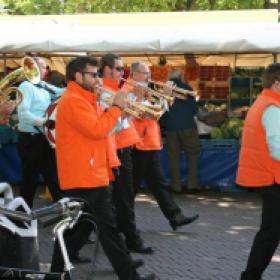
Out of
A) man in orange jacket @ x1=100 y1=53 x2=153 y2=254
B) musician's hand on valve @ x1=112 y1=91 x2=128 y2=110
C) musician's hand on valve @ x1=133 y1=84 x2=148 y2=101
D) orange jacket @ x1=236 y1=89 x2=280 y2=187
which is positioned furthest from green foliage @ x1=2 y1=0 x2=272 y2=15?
musician's hand on valve @ x1=112 y1=91 x2=128 y2=110

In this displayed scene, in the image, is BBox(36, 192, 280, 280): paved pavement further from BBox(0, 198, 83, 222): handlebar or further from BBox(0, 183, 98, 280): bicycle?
BBox(0, 198, 83, 222): handlebar

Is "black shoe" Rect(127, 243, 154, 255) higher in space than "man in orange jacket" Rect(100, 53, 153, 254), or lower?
lower

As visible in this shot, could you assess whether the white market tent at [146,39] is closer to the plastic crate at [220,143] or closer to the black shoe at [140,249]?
the plastic crate at [220,143]

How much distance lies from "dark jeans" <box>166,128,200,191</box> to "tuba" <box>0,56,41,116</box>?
10.7 ft

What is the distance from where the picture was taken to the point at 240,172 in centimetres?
562

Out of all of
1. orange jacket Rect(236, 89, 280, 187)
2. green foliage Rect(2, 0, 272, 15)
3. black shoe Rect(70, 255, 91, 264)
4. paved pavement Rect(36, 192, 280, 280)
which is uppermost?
green foliage Rect(2, 0, 272, 15)

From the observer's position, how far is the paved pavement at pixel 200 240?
6520 mm

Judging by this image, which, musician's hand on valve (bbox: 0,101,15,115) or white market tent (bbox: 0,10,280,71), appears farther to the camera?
white market tent (bbox: 0,10,280,71)

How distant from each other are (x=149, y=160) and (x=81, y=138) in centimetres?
254

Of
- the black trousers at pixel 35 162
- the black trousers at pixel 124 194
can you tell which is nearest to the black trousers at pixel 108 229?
the black trousers at pixel 124 194

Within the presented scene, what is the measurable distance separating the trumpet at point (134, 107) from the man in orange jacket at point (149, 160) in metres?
0.48

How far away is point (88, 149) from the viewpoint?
5.20 metres

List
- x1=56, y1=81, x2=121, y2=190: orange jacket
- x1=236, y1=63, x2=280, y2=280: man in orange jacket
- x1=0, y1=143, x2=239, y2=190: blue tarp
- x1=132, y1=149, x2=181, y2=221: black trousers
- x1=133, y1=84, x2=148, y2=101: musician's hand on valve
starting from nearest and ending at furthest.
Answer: x1=56, y1=81, x2=121, y2=190: orange jacket → x1=236, y1=63, x2=280, y2=280: man in orange jacket → x1=133, y1=84, x2=148, y2=101: musician's hand on valve → x1=132, y1=149, x2=181, y2=221: black trousers → x1=0, y1=143, x2=239, y2=190: blue tarp

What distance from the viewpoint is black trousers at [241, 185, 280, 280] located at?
546cm
